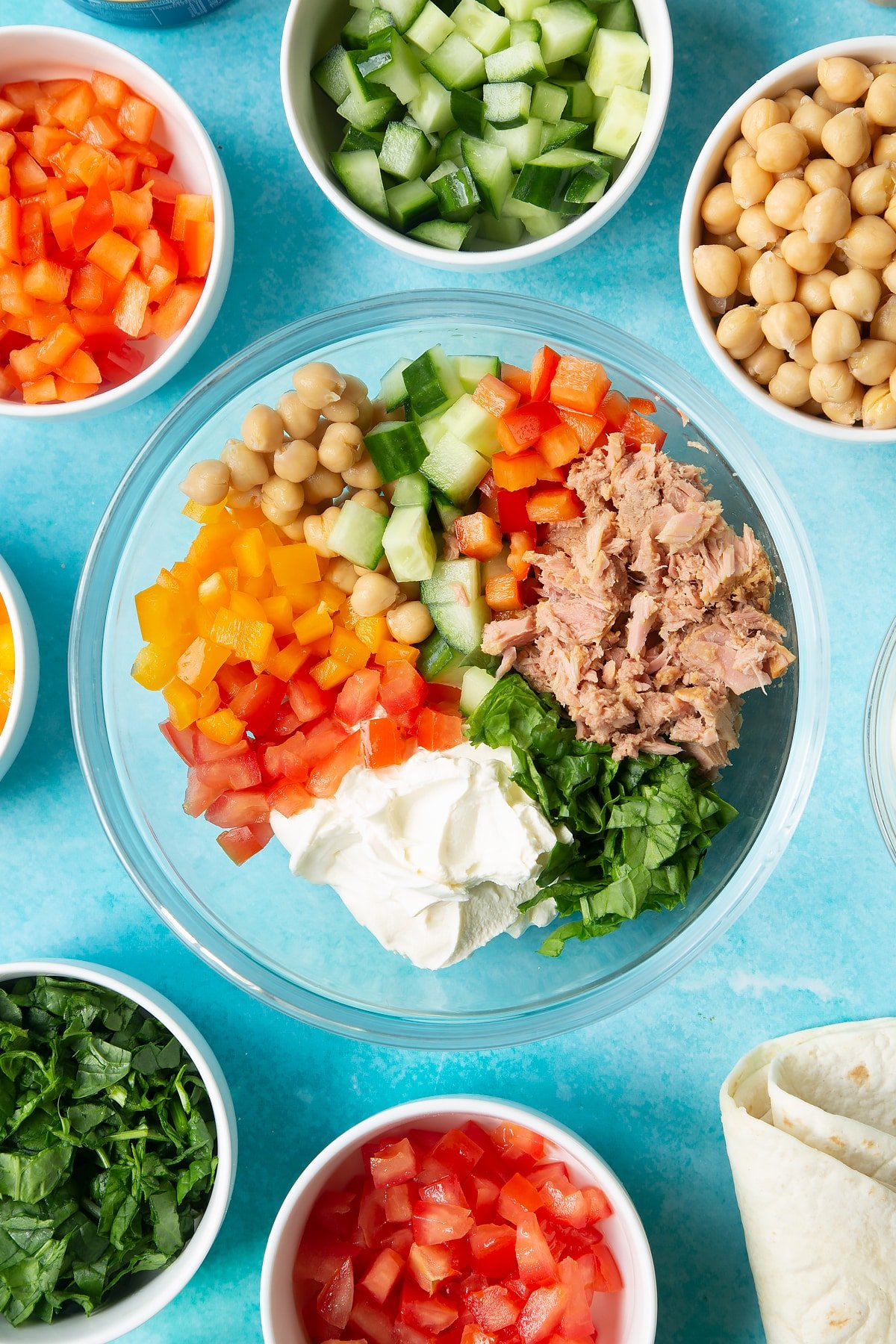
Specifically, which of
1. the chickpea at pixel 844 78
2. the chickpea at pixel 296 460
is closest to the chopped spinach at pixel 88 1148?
the chickpea at pixel 296 460

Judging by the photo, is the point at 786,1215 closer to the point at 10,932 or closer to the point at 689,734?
the point at 689,734

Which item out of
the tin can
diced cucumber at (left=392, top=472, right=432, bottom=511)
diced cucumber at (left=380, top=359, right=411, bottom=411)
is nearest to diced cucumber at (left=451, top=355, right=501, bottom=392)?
diced cucumber at (left=380, top=359, right=411, bottom=411)

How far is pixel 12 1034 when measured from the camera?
240 cm

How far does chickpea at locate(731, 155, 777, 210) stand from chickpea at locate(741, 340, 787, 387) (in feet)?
0.97

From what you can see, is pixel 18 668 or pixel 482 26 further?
Result: pixel 18 668

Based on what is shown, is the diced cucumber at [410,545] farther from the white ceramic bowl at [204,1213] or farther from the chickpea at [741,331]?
the white ceramic bowl at [204,1213]

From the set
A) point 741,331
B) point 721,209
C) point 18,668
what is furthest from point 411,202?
point 18,668

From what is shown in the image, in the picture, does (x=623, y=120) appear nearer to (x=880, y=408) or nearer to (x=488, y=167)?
(x=488, y=167)

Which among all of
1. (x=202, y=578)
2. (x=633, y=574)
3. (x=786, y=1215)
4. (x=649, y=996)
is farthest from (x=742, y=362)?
(x=786, y=1215)

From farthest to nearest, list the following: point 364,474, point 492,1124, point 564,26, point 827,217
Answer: point 492,1124 < point 364,474 < point 564,26 < point 827,217

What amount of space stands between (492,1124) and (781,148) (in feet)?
7.46

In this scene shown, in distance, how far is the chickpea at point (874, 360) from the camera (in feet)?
7.04

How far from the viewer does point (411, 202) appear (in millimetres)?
2270

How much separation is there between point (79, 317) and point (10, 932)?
1542 mm
